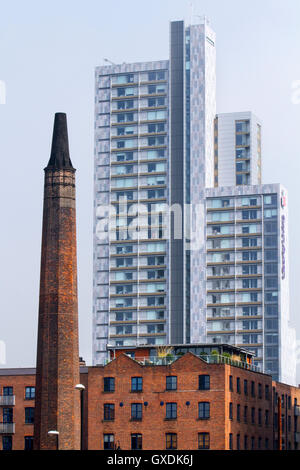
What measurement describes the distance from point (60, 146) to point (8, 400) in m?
30.4

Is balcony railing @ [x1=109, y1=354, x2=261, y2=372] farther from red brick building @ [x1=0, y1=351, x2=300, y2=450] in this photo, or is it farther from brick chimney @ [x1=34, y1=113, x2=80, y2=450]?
brick chimney @ [x1=34, y1=113, x2=80, y2=450]

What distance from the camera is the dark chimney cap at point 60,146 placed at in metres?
114

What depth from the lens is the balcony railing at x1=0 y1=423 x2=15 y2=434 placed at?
126 metres

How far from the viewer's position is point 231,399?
118 meters

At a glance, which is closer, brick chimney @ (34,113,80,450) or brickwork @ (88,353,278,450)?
brick chimney @ (34,113,80,450)

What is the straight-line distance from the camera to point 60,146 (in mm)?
114625

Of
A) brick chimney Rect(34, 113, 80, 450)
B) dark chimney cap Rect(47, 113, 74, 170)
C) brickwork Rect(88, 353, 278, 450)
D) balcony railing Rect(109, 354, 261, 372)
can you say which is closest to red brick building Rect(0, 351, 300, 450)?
brickwork Rect(88, 353, 278, 450)

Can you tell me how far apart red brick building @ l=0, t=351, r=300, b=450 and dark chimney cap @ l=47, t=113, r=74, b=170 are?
21.3 metres

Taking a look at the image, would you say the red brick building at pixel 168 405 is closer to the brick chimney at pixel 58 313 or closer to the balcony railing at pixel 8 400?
the balcony railing at pixel 8 400

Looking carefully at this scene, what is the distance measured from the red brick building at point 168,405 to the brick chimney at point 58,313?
27.9ft

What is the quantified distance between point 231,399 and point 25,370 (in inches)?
1008
